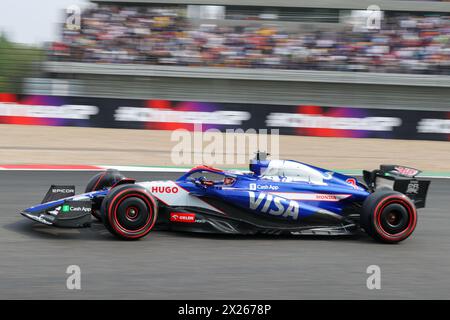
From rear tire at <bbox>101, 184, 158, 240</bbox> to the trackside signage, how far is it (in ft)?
37.5

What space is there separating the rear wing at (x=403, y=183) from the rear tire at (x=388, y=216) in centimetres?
46

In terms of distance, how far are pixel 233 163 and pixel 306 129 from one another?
13.0 feet

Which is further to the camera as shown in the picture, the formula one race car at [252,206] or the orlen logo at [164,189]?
the orlen logo at [164,189]

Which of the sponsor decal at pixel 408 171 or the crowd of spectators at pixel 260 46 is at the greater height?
the crowd of spectators at pixel 260 46

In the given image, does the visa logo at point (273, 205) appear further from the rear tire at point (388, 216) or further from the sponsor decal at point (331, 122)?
the sponsor decal at point (331, 122)

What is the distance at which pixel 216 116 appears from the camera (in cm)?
1889

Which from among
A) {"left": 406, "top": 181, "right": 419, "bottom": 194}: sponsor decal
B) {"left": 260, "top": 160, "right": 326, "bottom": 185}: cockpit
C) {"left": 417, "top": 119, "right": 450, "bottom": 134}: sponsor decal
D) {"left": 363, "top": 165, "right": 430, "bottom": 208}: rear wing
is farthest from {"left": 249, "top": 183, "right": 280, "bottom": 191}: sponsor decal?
{"left": 417, "top": 119, "right": 450, "bottom": 134}: sponsor decal

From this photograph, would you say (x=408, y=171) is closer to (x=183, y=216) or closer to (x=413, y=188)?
(x=413, y=188)

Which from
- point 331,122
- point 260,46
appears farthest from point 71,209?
point 260,46

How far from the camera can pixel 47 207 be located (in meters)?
7.39

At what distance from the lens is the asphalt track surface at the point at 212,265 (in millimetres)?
5812

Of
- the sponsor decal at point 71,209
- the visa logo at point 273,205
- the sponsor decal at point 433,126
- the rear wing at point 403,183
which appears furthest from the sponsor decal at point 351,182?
the sponsor decal at point 433,126
